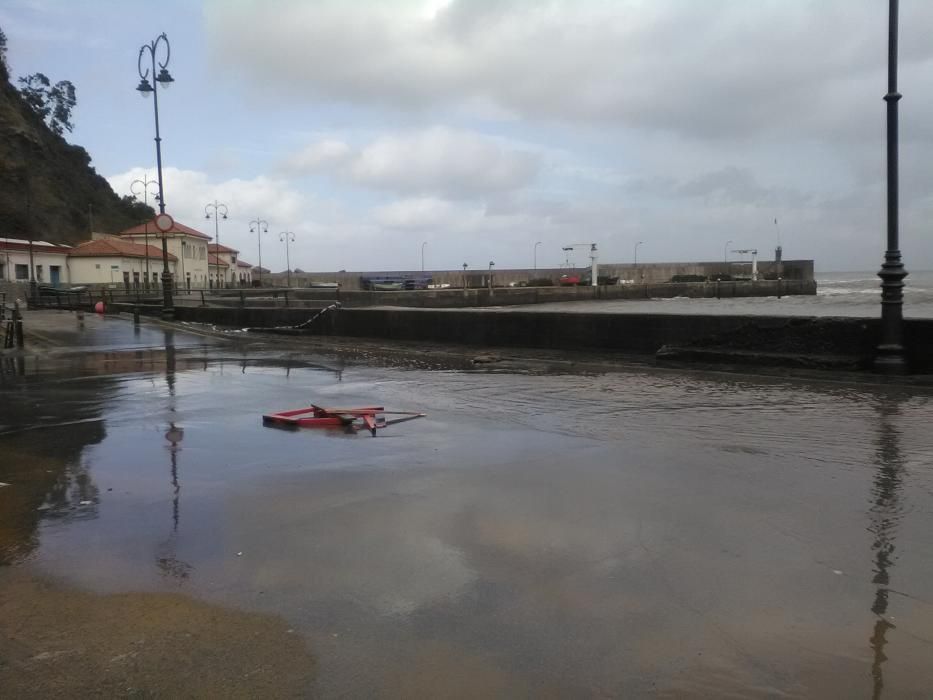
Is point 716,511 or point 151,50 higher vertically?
point 151,50

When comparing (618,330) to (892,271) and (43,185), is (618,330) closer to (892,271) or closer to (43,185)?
(892,271)

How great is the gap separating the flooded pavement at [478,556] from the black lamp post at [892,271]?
8.64ft

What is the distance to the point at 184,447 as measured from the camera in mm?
6805

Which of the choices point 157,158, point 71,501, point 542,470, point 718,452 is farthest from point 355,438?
point 157,158

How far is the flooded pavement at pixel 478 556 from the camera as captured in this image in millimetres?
2982

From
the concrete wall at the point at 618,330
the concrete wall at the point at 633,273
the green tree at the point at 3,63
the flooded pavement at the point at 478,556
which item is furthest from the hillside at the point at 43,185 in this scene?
the flooded pavement at the point at 478,556

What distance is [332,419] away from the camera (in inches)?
305

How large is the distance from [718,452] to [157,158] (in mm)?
25292

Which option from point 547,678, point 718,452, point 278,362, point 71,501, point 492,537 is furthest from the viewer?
point 278,362

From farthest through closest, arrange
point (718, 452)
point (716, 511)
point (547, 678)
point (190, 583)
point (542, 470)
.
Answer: point (718, 452), point (542, 470), point (716, 511), point (190, 583), point (547, 678)

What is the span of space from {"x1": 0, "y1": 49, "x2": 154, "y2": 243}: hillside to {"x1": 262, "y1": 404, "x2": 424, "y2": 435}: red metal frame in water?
79158 mm

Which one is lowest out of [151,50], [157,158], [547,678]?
[547,678]

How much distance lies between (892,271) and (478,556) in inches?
365

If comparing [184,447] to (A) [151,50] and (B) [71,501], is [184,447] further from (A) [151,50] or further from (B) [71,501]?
(A) [151,50]
